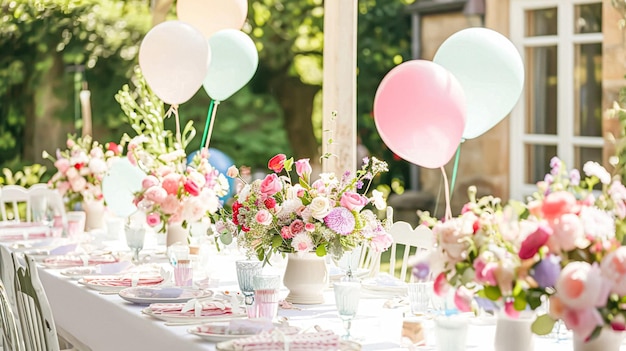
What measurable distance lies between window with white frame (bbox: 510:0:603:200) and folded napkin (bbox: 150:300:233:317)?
5.46 m

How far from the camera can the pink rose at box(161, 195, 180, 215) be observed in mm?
4316

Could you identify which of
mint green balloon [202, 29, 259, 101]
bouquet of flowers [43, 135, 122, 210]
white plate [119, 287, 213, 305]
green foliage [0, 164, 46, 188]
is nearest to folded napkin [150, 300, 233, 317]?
white plate [119, 287, 213, 305]

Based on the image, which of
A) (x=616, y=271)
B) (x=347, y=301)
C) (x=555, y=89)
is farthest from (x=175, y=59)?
(x=555, y=89)

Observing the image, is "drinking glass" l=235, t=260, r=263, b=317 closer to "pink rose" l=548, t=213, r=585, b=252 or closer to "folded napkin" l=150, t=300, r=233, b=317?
"folded napkin" l=150, t=300, r=233, b=317

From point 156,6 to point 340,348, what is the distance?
521 centimetres

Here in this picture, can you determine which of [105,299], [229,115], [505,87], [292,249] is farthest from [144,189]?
[229,115]

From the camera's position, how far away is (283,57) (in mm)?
11578

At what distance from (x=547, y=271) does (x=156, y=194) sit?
2.40m

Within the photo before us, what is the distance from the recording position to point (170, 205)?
4324 mm

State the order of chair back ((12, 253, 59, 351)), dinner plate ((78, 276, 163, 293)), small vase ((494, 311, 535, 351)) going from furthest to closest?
dinner plate ((78, 276, 163, 293)) < chair back ((12, 253, 59, 351)) < small vase ((494, 311, 535, 351))

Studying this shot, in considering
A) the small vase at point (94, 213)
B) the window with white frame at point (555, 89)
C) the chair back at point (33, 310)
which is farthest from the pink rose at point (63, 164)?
the window with white frame at point (555, 89)

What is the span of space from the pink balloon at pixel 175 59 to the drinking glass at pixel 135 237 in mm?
858

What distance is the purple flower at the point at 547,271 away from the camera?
2135mm

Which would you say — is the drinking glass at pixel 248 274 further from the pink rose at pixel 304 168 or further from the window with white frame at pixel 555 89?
the window with white frame at pixel 555 89
